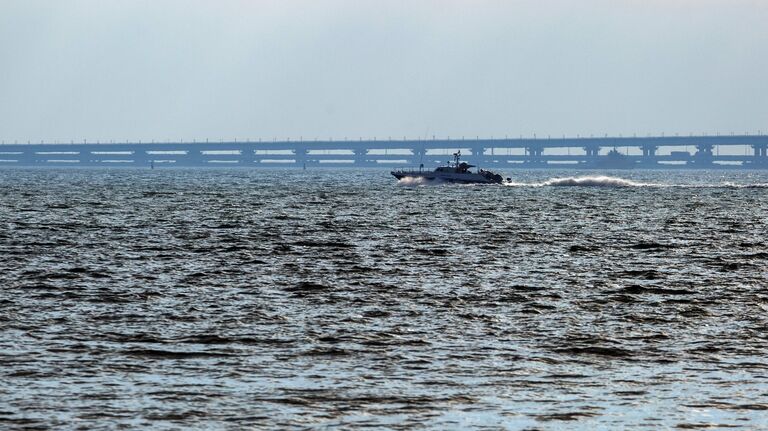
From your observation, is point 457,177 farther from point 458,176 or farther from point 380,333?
point 380,333

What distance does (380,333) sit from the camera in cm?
3150

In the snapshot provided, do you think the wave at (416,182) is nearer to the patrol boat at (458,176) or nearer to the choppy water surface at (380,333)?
the patrol boat at (458,176)

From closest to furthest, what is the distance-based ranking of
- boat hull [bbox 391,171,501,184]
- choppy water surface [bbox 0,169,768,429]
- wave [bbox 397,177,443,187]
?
choppy water surface [bbox 0,169,768,429], boat hull [bbox 391,171,501,184], wave [bbox 397,177,443,187]

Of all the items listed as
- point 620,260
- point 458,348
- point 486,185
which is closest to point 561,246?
point 620,260

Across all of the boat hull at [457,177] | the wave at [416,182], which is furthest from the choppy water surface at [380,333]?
the wave at [416,182]

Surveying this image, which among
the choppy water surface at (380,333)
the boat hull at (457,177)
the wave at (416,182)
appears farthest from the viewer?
the wave at (416,182)

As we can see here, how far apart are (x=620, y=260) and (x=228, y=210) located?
168 feet

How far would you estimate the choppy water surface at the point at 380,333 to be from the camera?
23.0 metres

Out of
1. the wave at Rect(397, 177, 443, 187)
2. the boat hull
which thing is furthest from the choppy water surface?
the wave at Rect(397, 177, 443, 187)

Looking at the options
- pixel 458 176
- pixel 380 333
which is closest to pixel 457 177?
pixel 458 176

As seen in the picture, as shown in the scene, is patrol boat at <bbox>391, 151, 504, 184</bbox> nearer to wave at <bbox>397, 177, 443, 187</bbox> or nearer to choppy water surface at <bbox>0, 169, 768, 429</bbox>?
wave at <bbox>397, 177, 443, 187</bbox>

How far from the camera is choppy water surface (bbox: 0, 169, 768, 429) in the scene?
2302 cm

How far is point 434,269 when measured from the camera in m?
48.4

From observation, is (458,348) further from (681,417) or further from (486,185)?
(486,185)
